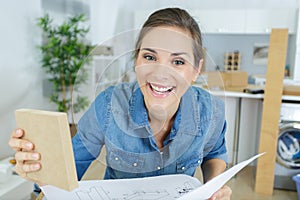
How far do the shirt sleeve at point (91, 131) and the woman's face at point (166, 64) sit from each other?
10cm

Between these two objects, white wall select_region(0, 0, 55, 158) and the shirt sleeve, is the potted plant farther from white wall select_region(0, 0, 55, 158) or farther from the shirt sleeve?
the shirt sleeve

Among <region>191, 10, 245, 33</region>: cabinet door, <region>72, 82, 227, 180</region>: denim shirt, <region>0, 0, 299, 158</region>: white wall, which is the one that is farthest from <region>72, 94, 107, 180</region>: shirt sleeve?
<region>191, 10, 245, 33</region>: cabinet door

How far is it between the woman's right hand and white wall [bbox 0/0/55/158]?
1.98 m

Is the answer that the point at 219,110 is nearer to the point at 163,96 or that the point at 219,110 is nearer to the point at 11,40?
the point at 163,96

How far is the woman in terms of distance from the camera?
54cm

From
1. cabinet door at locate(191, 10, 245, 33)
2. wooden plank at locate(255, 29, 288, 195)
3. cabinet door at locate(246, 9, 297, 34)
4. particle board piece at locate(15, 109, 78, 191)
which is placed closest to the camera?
particle board piece at locate(15, 109, 78, 191)

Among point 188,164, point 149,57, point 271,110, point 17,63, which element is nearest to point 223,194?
point 188,164

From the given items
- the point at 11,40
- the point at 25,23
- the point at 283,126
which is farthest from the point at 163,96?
the point at 25,23

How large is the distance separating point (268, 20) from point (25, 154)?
386 cm

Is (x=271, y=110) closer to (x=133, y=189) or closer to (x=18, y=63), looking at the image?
(x=133, y=189)

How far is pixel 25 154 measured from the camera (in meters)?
0.47

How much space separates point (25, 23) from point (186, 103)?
230cm

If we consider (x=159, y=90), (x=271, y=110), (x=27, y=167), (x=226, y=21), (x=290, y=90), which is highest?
(x=226, y=21)

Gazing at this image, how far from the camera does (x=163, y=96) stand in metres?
0.57
